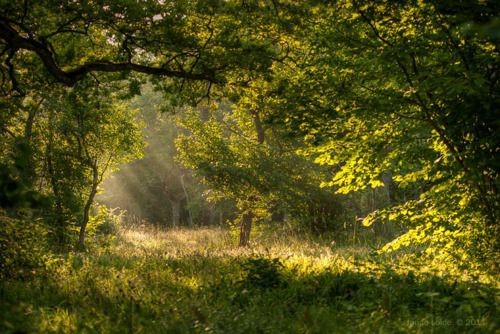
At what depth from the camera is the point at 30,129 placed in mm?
15273

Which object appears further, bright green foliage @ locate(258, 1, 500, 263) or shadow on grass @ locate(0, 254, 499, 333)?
bright green foliage @ locate(258, 1, 500, 263)

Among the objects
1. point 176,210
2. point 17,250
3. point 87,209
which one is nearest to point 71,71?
point 17,250

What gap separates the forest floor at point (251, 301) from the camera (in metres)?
4.53

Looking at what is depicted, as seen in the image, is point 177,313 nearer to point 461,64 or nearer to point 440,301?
point 440,301

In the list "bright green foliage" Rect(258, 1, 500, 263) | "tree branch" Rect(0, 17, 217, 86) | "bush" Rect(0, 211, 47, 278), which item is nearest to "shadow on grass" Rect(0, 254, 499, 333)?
"bush" Rect(0, 211, 47, 278)

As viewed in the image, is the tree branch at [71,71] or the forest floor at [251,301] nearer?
the forest floor at [251,301]

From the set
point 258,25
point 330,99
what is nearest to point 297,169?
point 258,25

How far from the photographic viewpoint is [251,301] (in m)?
5.61

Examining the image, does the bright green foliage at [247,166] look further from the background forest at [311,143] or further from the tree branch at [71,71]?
the tree branch at [71,71]

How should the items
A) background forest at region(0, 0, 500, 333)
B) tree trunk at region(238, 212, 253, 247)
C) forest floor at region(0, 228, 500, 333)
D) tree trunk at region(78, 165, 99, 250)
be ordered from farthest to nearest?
tree trunk at region(238, 212, 253, 247) < tree trunk at region(78, 165, 99, 250) < background forest at region(0, 0, 500, 333) < forest floor at region(0, 228, 500, 333)

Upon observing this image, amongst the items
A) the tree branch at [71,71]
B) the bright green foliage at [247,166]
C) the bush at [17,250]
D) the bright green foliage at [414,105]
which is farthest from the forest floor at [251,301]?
the bright green foliage at [247,166]

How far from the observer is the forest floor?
4.53 meters

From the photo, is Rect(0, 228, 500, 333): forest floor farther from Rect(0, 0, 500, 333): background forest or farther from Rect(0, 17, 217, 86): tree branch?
Rect(0, 17, 217, 86): tree branch

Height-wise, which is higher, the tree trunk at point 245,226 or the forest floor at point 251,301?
the tree trunk at point 245,226
